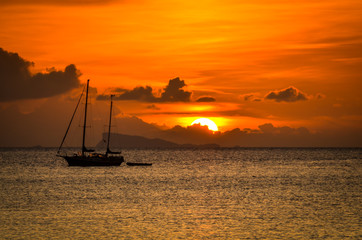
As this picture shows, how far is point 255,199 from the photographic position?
66250 millimetres

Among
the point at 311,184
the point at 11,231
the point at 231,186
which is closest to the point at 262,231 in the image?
the point at 11,231

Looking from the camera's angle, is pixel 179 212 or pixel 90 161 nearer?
pixel 179 212

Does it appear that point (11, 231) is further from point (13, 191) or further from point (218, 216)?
point (13, 191)

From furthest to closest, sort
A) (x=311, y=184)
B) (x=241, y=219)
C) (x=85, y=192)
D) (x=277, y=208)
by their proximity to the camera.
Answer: (x=311, y=184), (x=85, y=192), (x=277, y=208), (x=241, y=219)

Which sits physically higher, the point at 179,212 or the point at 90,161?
the point at 90,161

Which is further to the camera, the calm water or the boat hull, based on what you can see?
the boat hull

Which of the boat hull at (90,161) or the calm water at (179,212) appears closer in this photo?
the calm water at (179,212)

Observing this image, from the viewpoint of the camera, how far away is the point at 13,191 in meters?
77.2

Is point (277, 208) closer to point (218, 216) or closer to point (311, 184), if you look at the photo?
point (218, 216)

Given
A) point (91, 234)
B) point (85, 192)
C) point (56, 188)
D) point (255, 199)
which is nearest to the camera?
point (91, 234)

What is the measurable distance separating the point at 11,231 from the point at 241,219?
65.7 ft

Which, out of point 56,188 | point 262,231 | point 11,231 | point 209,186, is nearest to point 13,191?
point 56,188

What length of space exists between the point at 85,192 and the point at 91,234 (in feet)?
113

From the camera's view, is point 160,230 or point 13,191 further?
point 13,191
